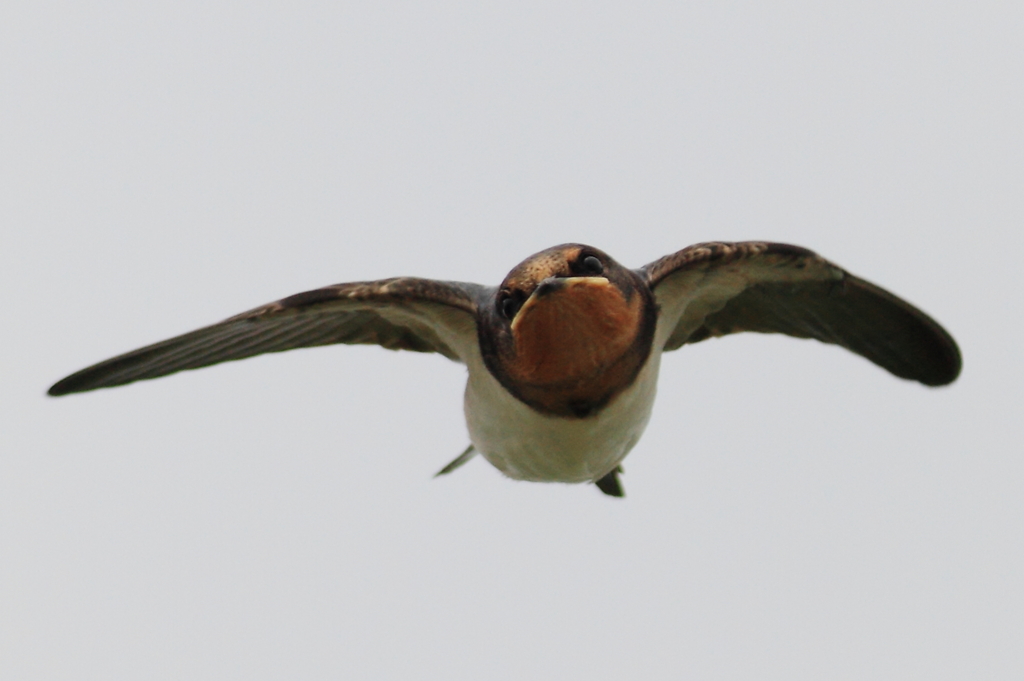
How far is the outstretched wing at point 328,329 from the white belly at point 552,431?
36cm

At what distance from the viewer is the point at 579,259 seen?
6.02 metres

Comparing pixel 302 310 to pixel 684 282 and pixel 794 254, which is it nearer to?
pixel 684 282

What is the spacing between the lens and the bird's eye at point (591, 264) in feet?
19.8

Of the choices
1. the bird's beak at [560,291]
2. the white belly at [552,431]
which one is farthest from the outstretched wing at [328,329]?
the bird's beak at [560,291]

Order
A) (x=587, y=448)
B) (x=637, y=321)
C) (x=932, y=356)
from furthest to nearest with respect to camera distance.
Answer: (x=932, y=356)
(x=587, y=448)
(x=637, y=321)

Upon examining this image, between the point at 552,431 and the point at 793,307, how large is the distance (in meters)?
1.86

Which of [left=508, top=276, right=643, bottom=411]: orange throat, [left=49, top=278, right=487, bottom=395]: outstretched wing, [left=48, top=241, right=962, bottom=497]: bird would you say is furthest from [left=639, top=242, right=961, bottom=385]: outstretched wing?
[left=49, top=278, right=487, bottom=395]: outstretched wing

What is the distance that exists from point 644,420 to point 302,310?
1945mm

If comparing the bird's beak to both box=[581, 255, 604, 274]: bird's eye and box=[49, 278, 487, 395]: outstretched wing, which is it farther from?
box=[49, 278, 487, 395]: outstretched wing

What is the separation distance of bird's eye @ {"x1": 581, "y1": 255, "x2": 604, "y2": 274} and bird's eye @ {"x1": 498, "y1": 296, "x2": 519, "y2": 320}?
0.35 meters

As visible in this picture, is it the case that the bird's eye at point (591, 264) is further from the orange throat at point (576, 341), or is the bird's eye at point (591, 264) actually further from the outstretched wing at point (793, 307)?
the outstretched wing at point (793, 307)

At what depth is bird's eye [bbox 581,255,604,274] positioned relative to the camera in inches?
238

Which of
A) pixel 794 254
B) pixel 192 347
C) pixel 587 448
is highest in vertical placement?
pixel 794 254

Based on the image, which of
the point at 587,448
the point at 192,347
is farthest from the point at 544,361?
the point at 192,347
